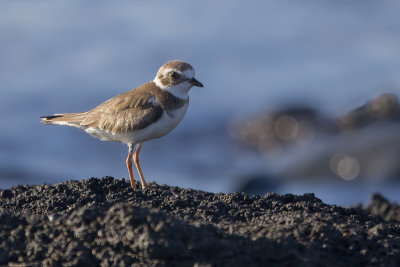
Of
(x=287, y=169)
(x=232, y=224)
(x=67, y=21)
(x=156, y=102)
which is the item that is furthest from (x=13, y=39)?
(x=232, y=224)

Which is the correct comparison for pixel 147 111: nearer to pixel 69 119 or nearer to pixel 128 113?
pixel 128 113

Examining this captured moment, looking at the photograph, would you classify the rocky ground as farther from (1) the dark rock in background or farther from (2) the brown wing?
(1) the dark rock in background

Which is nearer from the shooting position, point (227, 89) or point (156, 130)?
point (156, 130)

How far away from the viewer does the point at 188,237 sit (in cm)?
408

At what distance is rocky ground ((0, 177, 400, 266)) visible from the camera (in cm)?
404

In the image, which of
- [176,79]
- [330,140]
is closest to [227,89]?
[330,140]

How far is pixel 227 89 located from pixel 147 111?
33.6 ft

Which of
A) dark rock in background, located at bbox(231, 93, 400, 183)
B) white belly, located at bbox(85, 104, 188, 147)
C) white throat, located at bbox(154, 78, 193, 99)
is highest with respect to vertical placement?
dark rock in background, located at bbox(231, 93, 400, 183)

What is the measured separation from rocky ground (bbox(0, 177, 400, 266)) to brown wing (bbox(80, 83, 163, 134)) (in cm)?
148

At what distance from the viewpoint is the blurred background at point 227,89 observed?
11992mm

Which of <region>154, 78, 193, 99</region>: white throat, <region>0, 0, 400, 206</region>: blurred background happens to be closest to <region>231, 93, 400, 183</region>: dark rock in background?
<region>0, 0, 400, 206</region>: blurred background

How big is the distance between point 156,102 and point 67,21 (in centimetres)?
1474

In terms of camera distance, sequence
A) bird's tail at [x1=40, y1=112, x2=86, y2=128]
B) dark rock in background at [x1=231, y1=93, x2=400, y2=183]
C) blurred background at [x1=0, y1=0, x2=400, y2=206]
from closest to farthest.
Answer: bird's tail at [x1=40, y1=112, x2=86, y2=128] < dark rock in background at [x1=231, y1=93, x2=400, y2=183] < blurred background at [x1=0, y1=0, x2=400, y2=206]

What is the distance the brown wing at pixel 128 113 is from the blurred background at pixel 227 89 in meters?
4.71
